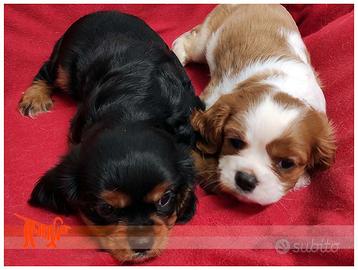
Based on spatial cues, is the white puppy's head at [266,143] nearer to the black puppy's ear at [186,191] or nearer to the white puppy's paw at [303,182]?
the white puppy's paw at [303,182]

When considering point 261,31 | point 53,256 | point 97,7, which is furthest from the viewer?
point 97,7

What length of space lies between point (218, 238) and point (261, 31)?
1464 millimetres

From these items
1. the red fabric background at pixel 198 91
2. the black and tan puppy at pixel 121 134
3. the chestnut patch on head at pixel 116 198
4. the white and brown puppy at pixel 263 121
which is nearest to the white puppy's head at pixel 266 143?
the white and brown puppy at pixel 263 121

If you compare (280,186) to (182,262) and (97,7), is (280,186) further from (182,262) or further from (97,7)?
(97,7)

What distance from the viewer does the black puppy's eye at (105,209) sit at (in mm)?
1935

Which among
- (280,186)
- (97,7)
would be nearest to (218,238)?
→ (280,186)

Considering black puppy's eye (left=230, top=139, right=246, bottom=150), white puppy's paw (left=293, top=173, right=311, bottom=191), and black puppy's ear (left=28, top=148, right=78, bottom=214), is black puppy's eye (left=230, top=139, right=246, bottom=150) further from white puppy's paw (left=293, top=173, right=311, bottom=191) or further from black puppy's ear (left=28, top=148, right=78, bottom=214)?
black puppy's ear (left=28, top=148, right=78, bottom=214)

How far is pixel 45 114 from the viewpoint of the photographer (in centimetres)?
292

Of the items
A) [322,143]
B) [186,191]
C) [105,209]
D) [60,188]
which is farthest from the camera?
[322,143]

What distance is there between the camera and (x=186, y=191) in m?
2.21

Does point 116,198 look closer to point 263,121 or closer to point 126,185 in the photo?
point 126,185

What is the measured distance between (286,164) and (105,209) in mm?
907

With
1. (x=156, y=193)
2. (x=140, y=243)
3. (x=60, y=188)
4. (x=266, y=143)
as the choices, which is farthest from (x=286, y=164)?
(x=60, y=188)

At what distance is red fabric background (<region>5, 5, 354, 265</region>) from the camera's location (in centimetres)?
213
